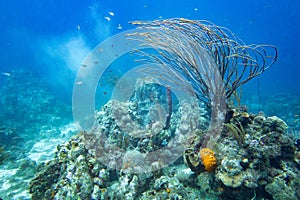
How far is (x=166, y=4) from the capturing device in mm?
61250

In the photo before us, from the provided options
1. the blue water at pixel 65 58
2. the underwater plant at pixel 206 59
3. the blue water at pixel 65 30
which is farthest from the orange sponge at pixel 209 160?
the blue water at pixel 65 30

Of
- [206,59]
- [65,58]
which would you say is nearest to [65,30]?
[65,58]

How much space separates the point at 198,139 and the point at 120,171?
5.48 feet

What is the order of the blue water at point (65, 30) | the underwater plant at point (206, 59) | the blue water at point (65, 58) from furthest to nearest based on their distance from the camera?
the blue water at point (65, 30), the blue water at point (65, 58), the underwater plant at point (206, 59)

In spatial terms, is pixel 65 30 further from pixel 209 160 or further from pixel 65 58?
pixel 209 160

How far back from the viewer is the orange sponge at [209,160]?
10.9 feet

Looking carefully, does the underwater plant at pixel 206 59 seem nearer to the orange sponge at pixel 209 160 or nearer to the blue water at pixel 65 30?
the orange sponge at pixel 209 160

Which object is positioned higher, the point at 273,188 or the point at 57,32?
the point at 57,32

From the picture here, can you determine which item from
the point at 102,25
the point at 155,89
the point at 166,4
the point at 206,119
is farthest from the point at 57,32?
the point at 206,119

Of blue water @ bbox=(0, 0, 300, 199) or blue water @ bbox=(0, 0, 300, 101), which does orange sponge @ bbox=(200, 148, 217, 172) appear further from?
blue water @ bbox=(0, 0, 300, 101)

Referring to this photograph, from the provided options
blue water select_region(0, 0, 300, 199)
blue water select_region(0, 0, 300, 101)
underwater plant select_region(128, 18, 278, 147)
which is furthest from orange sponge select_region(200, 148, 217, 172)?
blue water select_region(0, 0, 300, 101)

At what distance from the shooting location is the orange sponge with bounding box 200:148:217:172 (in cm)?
332

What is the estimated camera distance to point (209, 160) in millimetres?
3320

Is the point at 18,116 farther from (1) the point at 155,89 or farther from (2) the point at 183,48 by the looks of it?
(2) the point at 183,48
